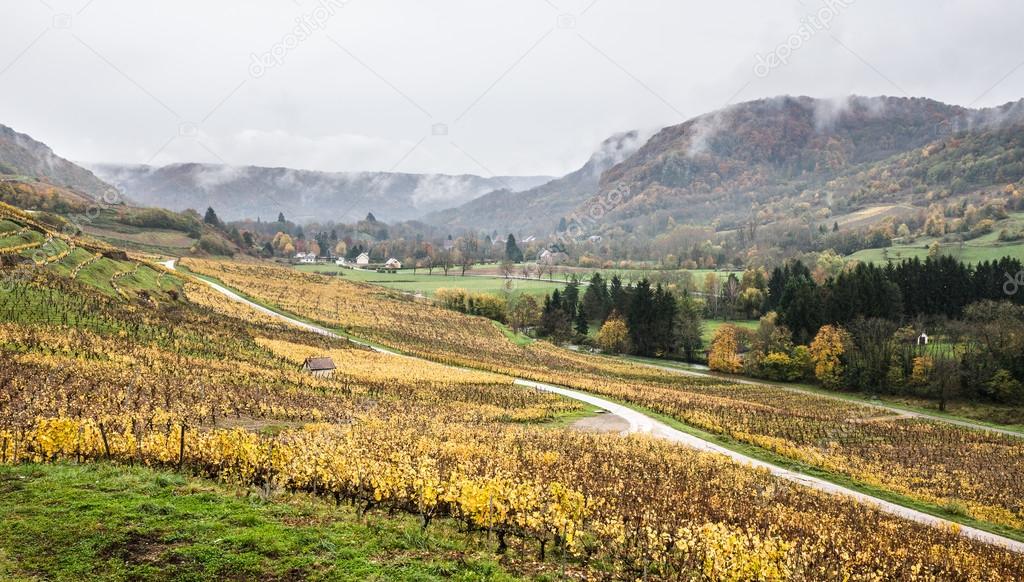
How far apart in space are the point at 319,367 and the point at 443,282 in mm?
109284

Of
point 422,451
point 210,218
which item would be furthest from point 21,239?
point 210,218

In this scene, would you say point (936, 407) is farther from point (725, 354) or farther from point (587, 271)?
point (587, 271)

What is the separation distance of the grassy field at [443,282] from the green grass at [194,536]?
112m

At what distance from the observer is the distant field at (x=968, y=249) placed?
12600 cm

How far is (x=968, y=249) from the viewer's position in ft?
451

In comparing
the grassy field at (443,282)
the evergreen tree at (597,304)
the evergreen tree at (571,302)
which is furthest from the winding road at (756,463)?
the grassy field at (443,282)

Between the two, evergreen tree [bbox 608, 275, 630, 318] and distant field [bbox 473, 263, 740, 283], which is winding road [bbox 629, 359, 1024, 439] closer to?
evergreen tree [bbox 608, 275, 630, 318]

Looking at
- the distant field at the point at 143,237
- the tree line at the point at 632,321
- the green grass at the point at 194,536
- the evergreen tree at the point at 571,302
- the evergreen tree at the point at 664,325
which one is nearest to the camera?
the green grass at the point at 194,536

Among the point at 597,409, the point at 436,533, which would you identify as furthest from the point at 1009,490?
the point at 436,533

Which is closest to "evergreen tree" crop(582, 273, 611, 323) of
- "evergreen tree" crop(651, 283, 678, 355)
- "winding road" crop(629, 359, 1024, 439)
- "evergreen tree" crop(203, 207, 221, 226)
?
"evergreen tree" crop(651, 283, 678, 355)

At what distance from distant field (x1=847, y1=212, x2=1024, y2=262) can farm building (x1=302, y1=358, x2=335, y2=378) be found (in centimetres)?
13596

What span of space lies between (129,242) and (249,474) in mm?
137577

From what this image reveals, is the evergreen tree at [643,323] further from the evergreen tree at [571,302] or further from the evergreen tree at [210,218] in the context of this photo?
the evergreen tree at [210,218]

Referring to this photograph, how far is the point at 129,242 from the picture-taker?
126 m
